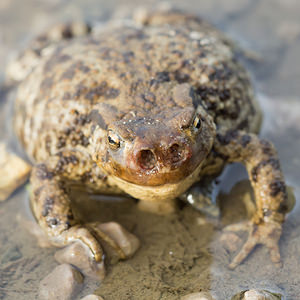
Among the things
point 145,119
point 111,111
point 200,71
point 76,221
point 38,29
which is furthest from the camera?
point 38,29

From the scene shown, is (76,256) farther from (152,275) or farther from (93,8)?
(93,8)

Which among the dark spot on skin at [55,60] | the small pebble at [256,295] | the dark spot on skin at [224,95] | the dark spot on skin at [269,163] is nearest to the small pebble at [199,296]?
the small pebble at [256,295]

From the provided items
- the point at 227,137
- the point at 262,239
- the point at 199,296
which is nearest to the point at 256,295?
the point at 199,296

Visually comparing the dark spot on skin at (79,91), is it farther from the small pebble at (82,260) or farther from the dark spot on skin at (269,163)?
the dark spot on skin at (269,163)

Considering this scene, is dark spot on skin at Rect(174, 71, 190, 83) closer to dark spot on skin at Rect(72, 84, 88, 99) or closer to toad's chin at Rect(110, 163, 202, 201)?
dark spot on skin at Rect(72, 84, 88, 99)

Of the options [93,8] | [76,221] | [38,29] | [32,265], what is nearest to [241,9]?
[93,8]

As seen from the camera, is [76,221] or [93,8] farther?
[93,8]
